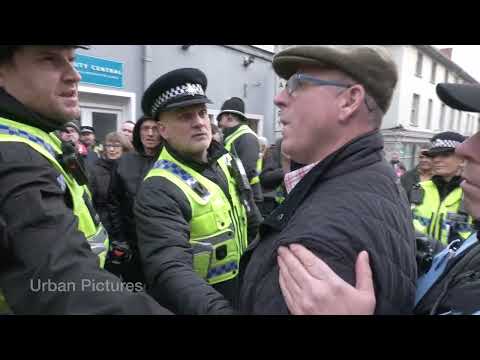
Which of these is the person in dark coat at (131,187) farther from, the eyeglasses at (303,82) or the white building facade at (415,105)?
the white building facade at (415,105)

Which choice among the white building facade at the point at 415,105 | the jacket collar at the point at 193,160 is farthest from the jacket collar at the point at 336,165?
the white building facade at the point at 415,105

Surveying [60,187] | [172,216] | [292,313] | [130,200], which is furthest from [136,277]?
[292,313]

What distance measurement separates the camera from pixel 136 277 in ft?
8.14

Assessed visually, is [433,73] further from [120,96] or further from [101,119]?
[101,119]

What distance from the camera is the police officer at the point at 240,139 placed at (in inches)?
167

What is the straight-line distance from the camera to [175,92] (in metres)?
2.12

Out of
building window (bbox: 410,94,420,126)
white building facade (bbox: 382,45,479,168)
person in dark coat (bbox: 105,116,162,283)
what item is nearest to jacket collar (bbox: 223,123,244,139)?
person in dark coat (bbox: 105,116,162,283)

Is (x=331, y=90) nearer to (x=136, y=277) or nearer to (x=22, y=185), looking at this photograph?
(x=22, y=185)

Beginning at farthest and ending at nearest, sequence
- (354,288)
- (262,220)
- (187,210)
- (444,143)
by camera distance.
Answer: (444,143) < (187,210) < (262,220) < (354,288)

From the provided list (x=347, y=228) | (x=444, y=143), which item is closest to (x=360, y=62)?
(x=347, y=228)

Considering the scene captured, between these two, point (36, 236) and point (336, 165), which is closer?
point (36, 236)

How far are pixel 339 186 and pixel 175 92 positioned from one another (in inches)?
56.2

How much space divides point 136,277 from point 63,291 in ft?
5.44
